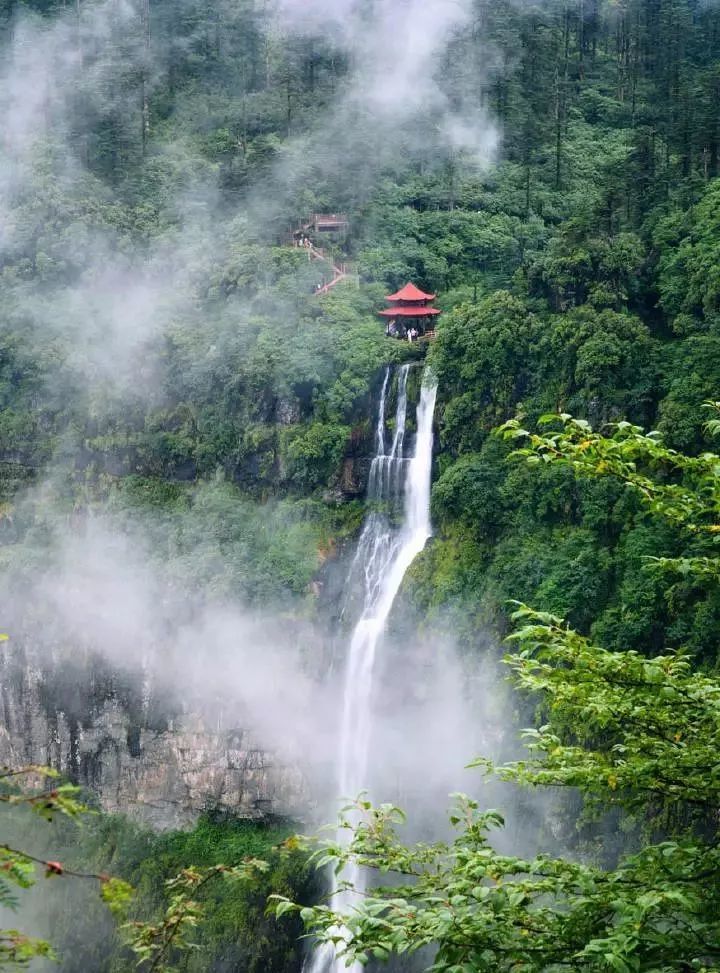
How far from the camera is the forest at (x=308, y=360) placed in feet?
74.7

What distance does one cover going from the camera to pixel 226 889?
23562 mm

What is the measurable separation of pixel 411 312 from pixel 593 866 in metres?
23.5

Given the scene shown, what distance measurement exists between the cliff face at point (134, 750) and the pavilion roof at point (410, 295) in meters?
10.4

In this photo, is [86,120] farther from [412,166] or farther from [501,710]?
[501,710]

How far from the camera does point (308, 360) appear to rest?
2742 cm

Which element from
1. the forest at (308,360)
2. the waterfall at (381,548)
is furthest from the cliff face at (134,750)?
the waterfall at (381,548)

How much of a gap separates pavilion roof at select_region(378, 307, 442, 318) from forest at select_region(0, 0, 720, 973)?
1.85 ft

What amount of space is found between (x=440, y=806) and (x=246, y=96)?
24.2 metres

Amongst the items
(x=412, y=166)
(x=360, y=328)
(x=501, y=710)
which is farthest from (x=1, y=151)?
(x=501, y=710)

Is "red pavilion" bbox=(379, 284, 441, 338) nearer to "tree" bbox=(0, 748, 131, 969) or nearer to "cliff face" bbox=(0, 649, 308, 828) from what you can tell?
"cliff face" bbox=(0, 649, 308, 828)

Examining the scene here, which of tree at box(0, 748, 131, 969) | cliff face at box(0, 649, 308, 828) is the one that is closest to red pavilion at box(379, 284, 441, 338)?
cliff face at box(0, 649, 308, 828)

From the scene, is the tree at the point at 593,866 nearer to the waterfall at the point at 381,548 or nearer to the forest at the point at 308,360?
the forest at the point at 308,360

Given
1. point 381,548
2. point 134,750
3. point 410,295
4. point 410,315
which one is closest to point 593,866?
point 381,548

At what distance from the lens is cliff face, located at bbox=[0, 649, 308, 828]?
25734 millimetres
